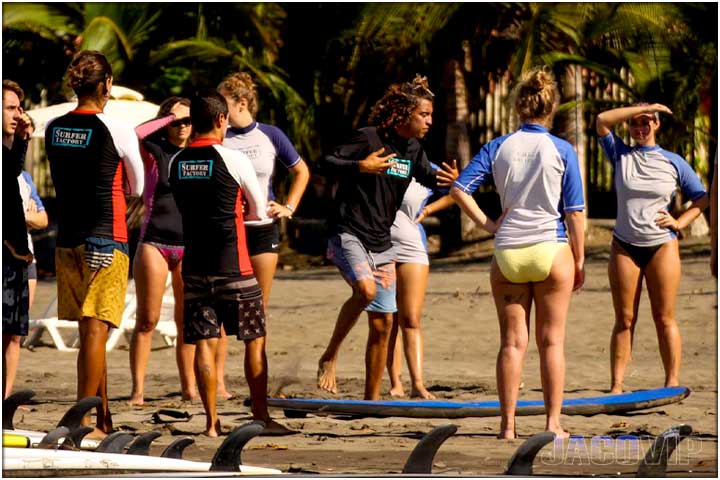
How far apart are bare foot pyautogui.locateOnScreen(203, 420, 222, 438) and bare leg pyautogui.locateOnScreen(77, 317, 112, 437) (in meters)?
→ 0.50

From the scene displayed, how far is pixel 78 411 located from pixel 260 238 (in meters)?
2.02

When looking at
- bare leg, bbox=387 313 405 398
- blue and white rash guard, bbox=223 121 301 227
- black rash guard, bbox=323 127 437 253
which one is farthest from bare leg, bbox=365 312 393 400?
blue and white rash guard, bbox=223 121 301 227

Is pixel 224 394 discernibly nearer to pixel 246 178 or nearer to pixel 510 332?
pixel 246 178

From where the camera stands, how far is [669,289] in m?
9.30

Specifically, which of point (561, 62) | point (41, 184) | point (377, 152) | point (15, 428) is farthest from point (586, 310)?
point (41, 184)

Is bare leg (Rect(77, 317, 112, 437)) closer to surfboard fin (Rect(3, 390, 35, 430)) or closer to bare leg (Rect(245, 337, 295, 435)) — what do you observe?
surfboard fin (Rect(3, 390, 35, 430))

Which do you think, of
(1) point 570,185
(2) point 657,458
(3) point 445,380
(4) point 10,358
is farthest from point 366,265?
(2) point 657,458

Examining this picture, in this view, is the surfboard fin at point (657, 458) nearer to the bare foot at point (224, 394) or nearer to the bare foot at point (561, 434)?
the bare foot at point (561, 434)

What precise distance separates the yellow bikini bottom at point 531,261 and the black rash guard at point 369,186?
1419 mm

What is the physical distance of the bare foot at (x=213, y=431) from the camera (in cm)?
746

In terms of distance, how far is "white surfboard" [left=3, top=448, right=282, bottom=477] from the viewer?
598 centimetres

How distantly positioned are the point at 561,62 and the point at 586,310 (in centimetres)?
526

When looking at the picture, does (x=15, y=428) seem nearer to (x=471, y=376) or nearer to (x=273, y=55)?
(x=471, y=376)

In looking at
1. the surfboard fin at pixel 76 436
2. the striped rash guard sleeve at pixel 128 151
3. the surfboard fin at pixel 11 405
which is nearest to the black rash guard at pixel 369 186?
the striped rash guard sleeve at pixel 128 151
